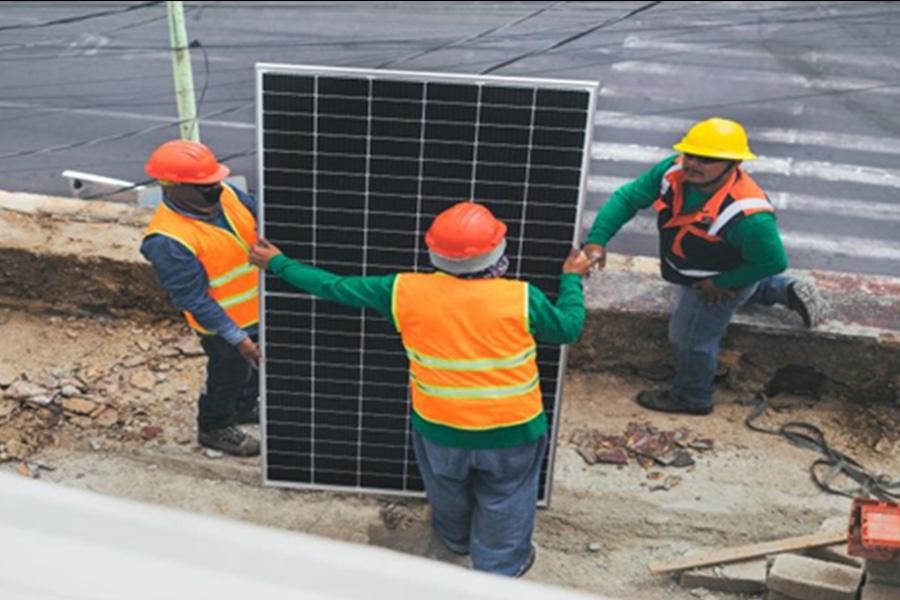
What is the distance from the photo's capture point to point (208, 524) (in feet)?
7.32

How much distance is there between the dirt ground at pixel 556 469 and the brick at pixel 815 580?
17.8 inches

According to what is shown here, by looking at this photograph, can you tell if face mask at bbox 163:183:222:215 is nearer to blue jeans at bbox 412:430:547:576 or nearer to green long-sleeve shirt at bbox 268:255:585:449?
green long-sleeve shirt at bbox 268:255:585:449

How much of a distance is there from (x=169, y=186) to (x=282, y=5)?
11.7m

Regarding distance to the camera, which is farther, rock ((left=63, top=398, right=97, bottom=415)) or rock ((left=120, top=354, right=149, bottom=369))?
rock ((left=120, top=354, right=149, bottom=369))

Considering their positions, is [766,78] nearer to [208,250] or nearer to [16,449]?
[208,250]

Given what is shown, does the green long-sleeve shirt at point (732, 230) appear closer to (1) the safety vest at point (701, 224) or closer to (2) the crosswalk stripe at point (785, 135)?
(1) the safety vest at point (701, 224)

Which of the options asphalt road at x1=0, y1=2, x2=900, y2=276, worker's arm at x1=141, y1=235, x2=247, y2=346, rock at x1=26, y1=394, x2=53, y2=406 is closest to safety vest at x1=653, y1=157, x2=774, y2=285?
worker's arm at x1=141, y1=235, x2=247, y2=346

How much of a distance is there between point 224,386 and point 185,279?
0.99 metres

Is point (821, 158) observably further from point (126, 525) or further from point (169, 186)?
point (126, 525)

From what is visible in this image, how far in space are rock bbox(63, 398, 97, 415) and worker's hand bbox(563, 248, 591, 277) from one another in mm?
3183

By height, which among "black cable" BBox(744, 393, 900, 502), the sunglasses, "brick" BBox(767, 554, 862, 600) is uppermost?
the sunglasses

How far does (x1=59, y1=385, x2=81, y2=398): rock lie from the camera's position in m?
7.49

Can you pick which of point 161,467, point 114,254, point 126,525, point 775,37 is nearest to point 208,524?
point 126,525

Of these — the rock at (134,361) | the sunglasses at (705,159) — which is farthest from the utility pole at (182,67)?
the sunglasses at (705,159)
